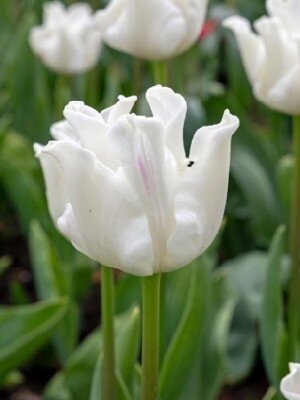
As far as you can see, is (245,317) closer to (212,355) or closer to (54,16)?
(212,355)

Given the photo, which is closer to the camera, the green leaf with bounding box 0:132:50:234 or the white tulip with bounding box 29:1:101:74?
the green leaf with bounding box 0:132:50:234

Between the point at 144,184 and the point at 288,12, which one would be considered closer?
the point at 144,184

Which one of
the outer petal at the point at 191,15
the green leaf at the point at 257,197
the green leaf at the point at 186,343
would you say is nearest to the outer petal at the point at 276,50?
the outer petal at the point at 191,15

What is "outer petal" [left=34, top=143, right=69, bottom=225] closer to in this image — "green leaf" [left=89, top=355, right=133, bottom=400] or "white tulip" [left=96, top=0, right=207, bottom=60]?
"green leaf" [left=89, top=355, right=133, bottom=400]

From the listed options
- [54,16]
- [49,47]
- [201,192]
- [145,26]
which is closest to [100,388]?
[201,192]

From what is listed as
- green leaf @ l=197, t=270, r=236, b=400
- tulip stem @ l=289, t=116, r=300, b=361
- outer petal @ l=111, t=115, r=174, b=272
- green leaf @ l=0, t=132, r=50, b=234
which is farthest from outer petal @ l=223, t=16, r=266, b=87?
green leaf @ l=0, t=132, r=50, b=234

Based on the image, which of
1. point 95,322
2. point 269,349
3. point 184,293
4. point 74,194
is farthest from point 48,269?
point 74,194

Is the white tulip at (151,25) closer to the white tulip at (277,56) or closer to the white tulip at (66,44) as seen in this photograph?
the white tulip at (277,56)
